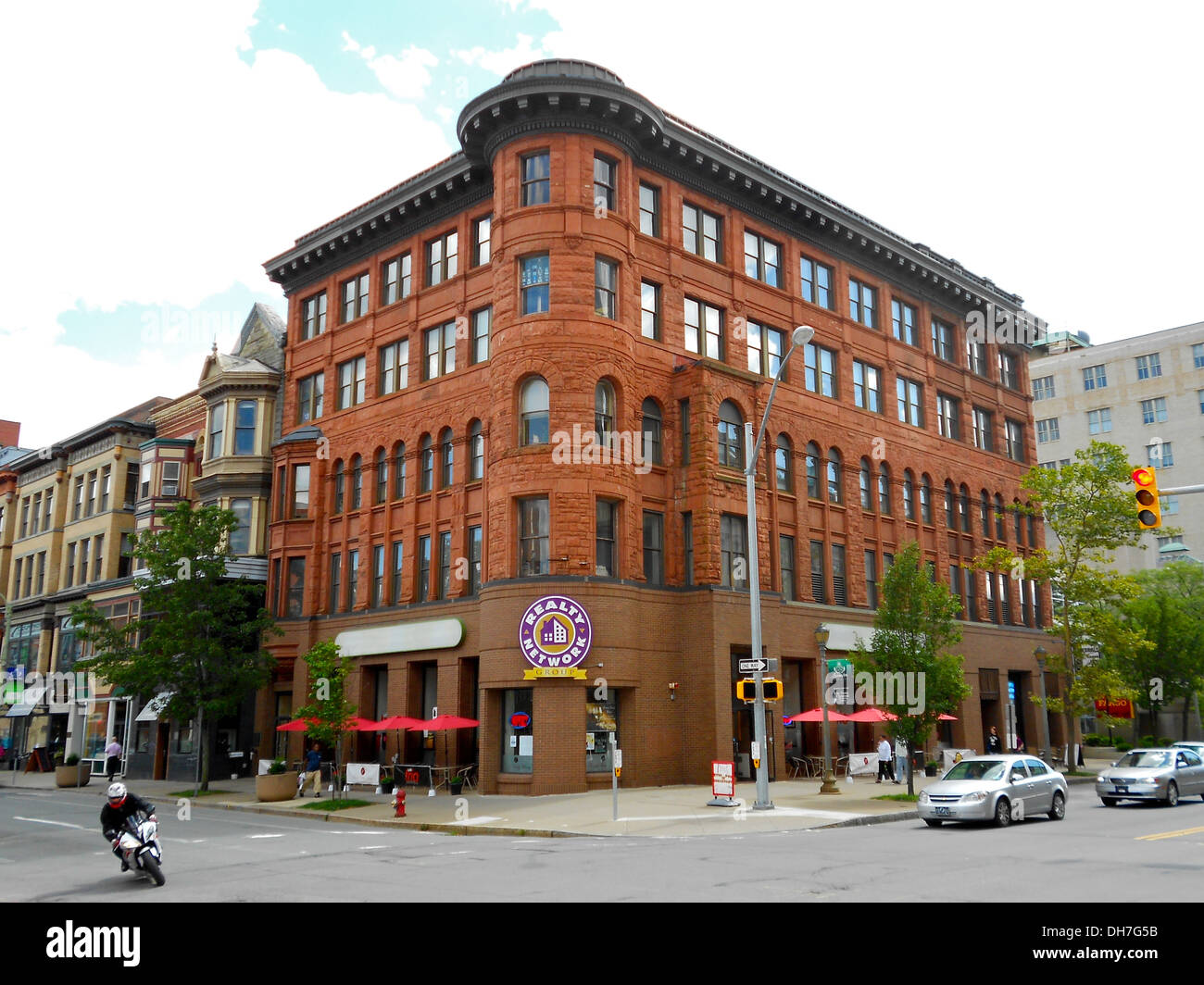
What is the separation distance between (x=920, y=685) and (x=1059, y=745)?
30.7 metres

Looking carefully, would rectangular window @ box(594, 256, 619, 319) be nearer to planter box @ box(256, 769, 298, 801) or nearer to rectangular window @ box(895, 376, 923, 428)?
rectangular window @ box(895, 376, 923, 428)

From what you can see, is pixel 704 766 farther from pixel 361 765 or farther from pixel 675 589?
pixel 361 765

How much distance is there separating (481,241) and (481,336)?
3.65m

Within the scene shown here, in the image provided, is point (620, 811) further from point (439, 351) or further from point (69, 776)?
point (69, 776)

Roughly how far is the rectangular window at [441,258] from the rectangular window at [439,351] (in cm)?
181

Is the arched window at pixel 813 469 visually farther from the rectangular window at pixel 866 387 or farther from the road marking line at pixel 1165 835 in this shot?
the road marking line at pixel 1165 835

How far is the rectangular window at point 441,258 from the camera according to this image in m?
39.0

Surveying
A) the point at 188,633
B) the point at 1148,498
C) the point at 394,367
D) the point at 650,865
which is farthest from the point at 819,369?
the point at 650,865

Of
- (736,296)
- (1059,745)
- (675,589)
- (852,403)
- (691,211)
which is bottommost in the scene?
(1059,745)

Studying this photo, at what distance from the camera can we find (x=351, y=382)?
1699 inches

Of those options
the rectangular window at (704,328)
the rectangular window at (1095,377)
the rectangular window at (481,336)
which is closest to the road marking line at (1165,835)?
the rectangular window at (704,328)

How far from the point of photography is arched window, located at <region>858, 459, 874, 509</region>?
141 feet
